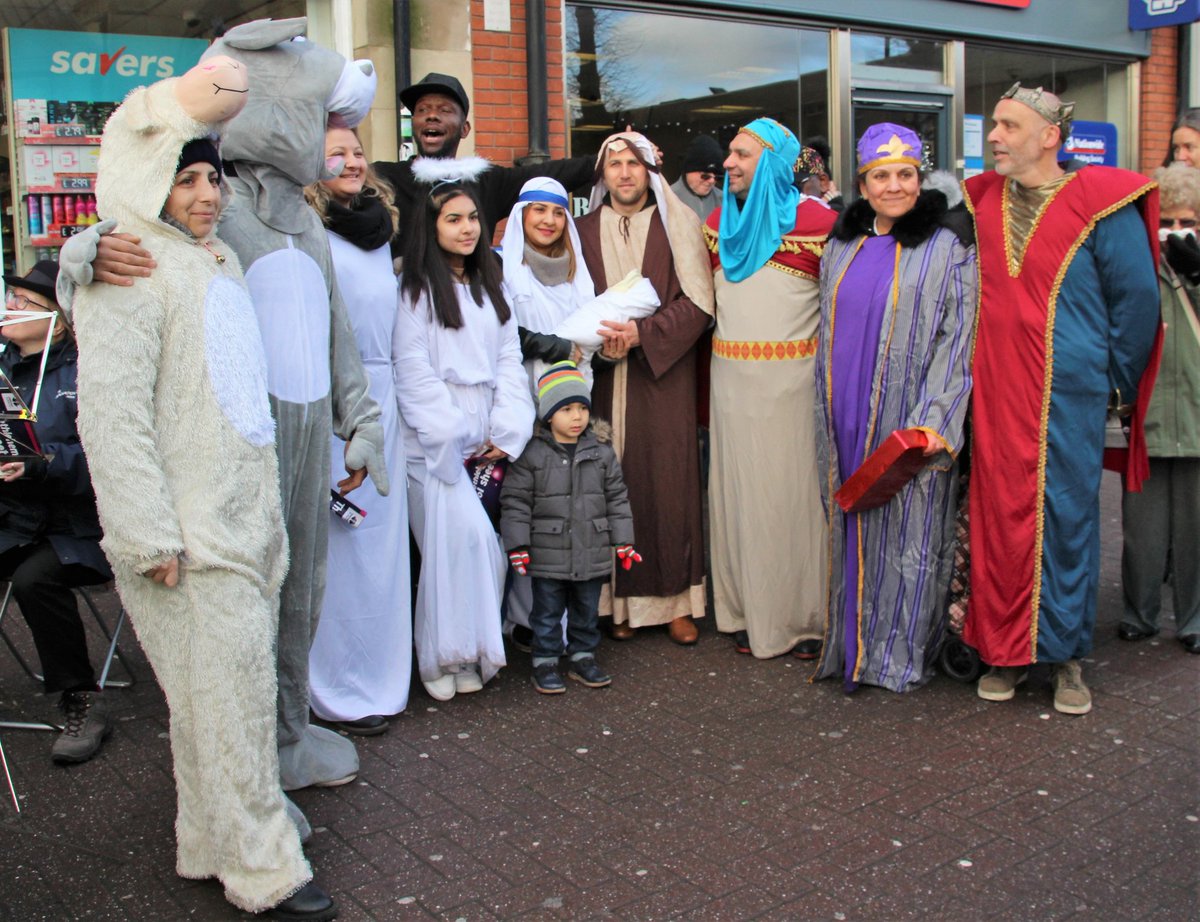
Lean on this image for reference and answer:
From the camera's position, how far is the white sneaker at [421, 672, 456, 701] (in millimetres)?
4652

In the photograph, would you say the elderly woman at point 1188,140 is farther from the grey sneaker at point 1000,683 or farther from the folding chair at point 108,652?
the folding chair at point 108,652

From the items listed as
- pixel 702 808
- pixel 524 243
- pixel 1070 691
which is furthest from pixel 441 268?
pixel 1070 691

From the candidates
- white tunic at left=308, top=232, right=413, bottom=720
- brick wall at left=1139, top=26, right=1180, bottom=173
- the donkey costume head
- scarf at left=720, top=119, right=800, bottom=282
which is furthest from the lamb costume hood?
brick wall at left=1139, top=26, right=1180, bottom=173

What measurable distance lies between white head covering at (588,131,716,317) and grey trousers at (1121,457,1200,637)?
77.6 inches

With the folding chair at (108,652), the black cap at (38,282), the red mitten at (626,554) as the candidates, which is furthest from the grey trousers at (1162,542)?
the black cap at (38,282)

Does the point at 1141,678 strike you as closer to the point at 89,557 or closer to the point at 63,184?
the point at 89,557

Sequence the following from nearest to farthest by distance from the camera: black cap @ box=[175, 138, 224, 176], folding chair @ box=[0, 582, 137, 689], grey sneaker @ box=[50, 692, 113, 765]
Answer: black cap @ box=[175, 138, 224, 176]
grey sneaker @ box=[50, 692, 113, 765]
folding chair @ box=[0, 582, 137, 689]

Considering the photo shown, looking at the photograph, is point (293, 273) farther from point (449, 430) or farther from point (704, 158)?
point (704, 158)

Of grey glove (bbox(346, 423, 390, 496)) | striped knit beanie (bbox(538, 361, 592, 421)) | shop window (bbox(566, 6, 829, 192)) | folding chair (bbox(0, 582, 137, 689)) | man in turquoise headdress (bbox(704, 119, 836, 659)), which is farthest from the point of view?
shop window (bbox(566, 6, 829, 192))

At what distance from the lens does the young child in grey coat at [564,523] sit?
4.72m

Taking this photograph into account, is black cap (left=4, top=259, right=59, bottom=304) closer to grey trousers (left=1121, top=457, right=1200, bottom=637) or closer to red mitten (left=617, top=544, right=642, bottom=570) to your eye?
red mitten (left=617, top=544, right=642, bottom=570)

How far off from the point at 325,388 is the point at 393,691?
131cm

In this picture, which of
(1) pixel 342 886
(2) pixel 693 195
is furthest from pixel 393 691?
(2) pixel 693 195

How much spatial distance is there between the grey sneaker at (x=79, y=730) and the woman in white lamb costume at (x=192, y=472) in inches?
46.9
